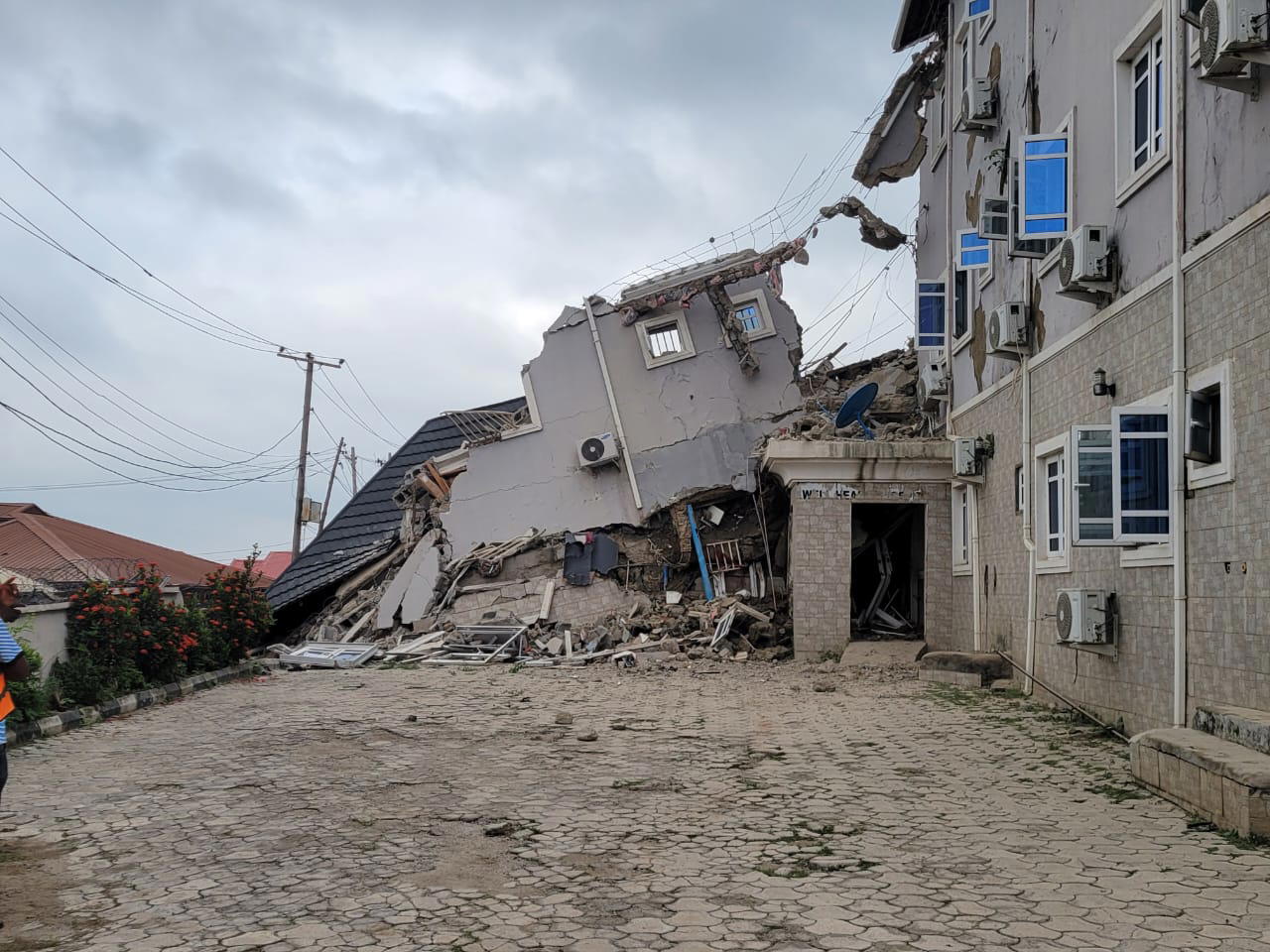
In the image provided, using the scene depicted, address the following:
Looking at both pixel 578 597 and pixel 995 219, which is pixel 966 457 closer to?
pixel 995 219

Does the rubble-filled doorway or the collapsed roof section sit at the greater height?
the collapsed roof section

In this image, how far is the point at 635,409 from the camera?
74.4 feet

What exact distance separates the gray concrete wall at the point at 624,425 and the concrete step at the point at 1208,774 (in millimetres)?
14351

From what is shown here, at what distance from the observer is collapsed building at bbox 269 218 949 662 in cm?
2098

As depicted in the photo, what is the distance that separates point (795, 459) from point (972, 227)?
14.4 feet

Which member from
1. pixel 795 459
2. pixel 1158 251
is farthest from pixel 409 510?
pixel 1158 251

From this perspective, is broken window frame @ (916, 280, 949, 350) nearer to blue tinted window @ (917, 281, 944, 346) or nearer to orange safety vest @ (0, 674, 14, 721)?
blue tinted window @ (917, 281, 944, 346)

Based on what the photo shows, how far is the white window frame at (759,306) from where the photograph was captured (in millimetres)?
22516

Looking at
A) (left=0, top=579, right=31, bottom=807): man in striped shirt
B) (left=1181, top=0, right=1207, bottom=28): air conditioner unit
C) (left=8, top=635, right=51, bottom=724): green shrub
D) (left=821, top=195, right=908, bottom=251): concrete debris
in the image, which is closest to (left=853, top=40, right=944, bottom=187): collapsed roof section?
(left=821, top=195, right=908, bottom=251): concrete debris

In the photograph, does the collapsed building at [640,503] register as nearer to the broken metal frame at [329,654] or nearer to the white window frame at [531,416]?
the white window frame at [531,416]

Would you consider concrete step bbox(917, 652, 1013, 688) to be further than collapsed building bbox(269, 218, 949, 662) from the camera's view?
No

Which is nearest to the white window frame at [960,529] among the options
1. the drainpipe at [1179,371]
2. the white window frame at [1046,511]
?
the white window frame at [1046,511]

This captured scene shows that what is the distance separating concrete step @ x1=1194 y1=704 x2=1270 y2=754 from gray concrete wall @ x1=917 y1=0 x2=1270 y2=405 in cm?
355

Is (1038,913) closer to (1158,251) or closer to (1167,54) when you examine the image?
(1158,251)
